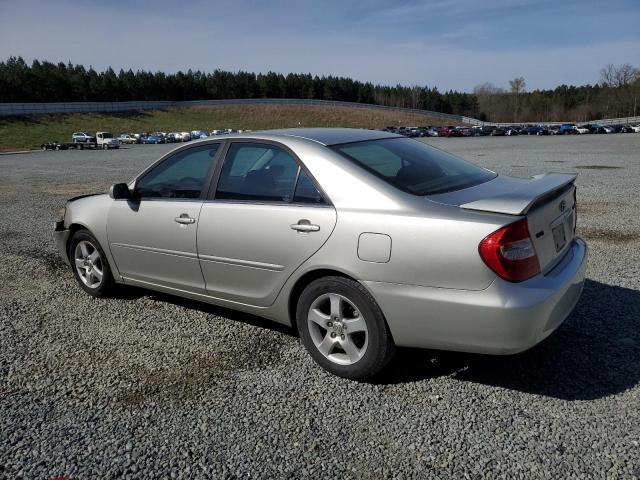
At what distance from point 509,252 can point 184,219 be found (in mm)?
2441

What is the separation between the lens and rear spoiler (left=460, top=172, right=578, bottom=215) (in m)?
2.95

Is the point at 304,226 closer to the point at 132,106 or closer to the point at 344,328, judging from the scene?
the point at 344,328

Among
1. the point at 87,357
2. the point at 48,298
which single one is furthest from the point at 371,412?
the point at 48,298

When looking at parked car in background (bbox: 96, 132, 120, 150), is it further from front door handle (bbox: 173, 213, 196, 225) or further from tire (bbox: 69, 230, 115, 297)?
front door handle (bbox: 173, 213, 196, 225)

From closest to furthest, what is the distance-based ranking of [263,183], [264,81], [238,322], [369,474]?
1. [369,474]
2. [263,183]
3. [238,322]
4. [264,81]

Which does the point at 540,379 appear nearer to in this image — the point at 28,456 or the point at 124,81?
the point at 28,456

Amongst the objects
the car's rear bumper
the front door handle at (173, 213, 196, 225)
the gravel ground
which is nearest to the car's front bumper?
the gravel ground

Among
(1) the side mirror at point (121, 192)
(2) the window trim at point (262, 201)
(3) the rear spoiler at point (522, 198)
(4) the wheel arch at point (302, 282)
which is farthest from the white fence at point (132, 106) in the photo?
(3) the rear spoiler at point (522, 198)

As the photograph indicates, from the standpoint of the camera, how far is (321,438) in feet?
9.42

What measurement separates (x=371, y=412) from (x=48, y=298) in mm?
3757

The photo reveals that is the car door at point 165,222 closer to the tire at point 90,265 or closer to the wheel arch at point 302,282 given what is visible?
the tire at point 90,265

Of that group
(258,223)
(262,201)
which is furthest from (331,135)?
(258,223)

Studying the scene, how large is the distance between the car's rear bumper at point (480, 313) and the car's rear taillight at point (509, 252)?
0.06 metres

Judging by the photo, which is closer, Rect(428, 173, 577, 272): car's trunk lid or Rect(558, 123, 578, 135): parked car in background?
Rect(428, 173, 577, 272): car's trunk lid
